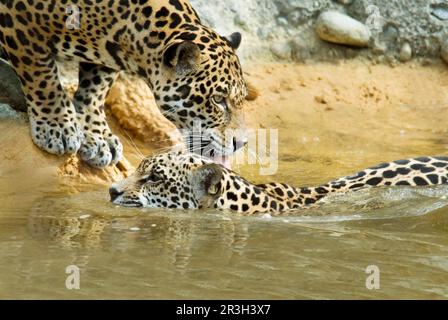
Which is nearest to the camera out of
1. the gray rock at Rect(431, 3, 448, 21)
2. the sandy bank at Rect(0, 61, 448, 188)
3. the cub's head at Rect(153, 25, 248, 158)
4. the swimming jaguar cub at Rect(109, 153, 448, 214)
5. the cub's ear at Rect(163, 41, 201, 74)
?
the swimming jaguar cub at Rect(109, 153, 448, 214)

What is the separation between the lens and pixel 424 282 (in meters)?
7.77

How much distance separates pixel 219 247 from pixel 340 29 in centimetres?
799

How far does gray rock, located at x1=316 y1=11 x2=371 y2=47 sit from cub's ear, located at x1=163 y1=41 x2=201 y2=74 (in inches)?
237

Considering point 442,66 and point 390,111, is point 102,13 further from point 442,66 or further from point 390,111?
point 442,66

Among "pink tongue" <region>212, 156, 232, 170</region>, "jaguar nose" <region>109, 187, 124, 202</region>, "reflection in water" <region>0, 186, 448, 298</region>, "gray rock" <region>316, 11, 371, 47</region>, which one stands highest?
"gray rock" <region>316, 11, 371, 47</region>

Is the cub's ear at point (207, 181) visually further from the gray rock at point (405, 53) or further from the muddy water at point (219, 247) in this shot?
the gray rock at point (405, 53)

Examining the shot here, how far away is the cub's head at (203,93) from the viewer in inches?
417

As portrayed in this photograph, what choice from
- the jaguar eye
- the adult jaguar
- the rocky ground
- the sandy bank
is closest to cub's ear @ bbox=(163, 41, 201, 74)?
the adult jaguar

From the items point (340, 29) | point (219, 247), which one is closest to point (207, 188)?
point (219, 247)

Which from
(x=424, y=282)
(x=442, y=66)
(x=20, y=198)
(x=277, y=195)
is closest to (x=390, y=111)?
(x=442, y=66)

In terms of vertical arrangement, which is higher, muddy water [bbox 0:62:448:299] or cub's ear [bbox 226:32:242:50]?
cub's ear [bbox 226:32:242:50]

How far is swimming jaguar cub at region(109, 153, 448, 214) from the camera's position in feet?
33.1

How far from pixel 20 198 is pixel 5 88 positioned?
151 centimetres

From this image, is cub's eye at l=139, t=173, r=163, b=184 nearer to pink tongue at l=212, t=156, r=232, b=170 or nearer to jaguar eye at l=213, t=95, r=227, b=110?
pink tongue at l=212, t=156, r=232, b=170
